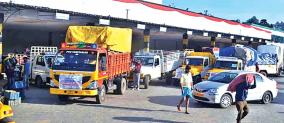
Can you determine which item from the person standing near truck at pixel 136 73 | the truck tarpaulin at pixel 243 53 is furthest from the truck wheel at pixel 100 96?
the truck tarpaulin at pixel 243 53

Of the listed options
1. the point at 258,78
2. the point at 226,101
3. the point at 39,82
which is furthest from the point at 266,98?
the point at 39,82

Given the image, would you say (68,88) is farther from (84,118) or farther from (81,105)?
(84,118)

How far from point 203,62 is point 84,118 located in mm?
14068

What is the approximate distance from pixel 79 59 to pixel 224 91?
5760 mm

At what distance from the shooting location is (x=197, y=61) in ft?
83.7

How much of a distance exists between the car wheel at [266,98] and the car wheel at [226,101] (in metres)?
2.10

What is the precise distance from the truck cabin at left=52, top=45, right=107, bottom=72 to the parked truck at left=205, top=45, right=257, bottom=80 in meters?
9.89

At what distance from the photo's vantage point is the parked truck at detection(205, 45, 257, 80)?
957 inches

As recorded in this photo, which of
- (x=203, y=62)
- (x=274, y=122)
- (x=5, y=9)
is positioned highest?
(x=5, y=9)

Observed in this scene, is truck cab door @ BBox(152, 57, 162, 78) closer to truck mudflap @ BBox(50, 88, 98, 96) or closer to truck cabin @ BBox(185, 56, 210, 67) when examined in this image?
truck cabin @ BBox(185, 56, 210, 67)

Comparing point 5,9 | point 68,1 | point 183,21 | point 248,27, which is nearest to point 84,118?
point 5,9

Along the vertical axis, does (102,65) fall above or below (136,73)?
above

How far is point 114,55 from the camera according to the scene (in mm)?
17609

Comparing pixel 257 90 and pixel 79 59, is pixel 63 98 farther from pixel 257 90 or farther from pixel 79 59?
pixel 257 90
